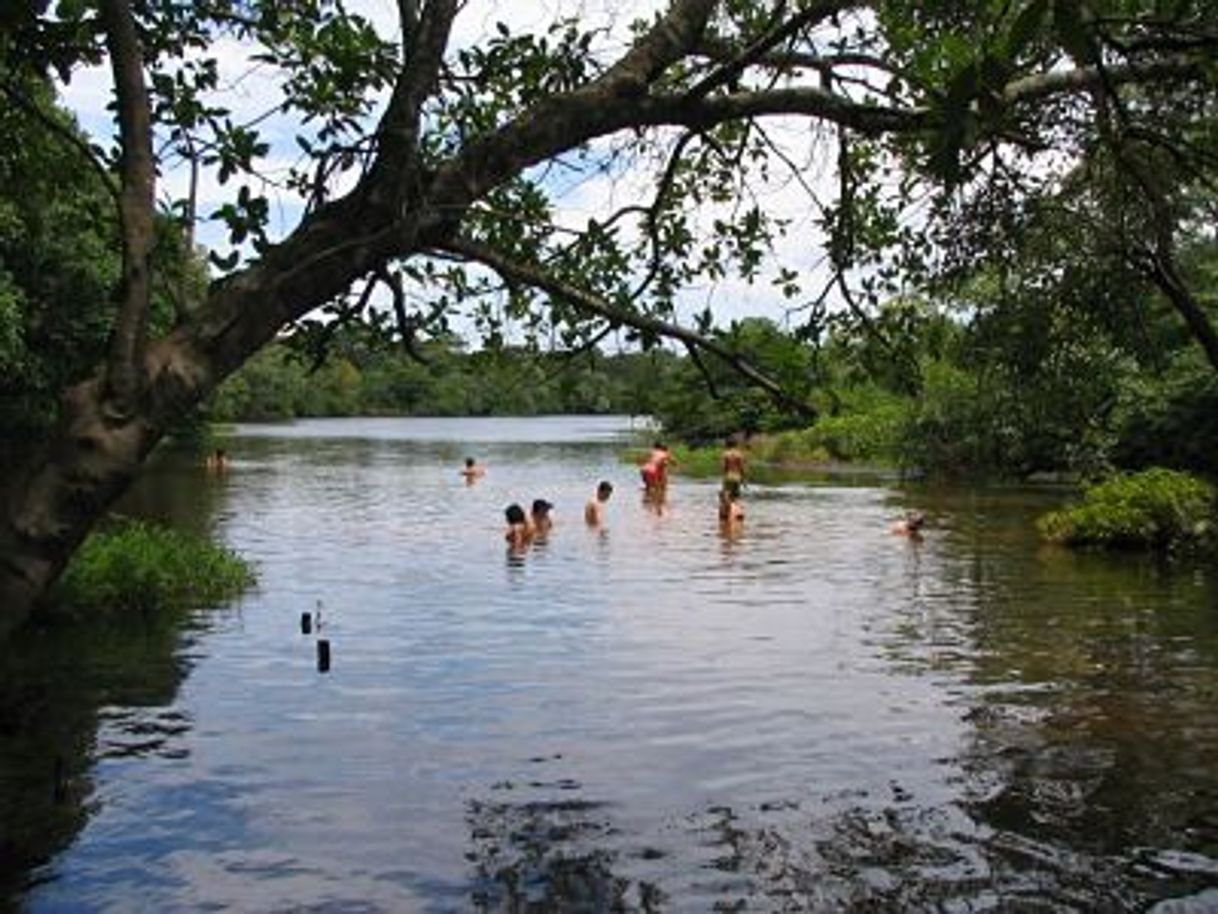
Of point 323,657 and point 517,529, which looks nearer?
point 323,657

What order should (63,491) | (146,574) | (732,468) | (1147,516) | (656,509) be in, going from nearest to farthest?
(63,491) → (146,574) → (1147,516) → (732,468) → (656,509)

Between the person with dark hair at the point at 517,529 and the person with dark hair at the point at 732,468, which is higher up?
the person with dark hair at the point at 732,468

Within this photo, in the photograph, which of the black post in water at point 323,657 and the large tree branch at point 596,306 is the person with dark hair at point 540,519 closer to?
the black post in water at point 323,657

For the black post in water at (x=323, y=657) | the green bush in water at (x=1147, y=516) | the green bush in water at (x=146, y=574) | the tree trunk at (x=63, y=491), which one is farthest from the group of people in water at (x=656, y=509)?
the tree trunk at (x=63, y=491)

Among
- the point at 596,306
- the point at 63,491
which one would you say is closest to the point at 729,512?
the point at 596,306

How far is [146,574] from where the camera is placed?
864 inches

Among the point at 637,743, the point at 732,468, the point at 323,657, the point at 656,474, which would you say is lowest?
the point at 637,743

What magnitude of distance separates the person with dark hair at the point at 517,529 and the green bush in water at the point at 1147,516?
40.6 ft

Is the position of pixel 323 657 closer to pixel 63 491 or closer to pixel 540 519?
pixel 63 491

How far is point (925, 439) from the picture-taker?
5844 centimetres

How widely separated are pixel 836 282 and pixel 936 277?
5.01 feet

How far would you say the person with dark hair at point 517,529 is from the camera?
31.8m

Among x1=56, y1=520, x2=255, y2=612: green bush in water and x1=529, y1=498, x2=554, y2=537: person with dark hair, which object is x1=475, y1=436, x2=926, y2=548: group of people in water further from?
x1=56, y1=520, x2=255, y2=612: green bush in water

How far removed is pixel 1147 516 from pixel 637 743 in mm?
21222
